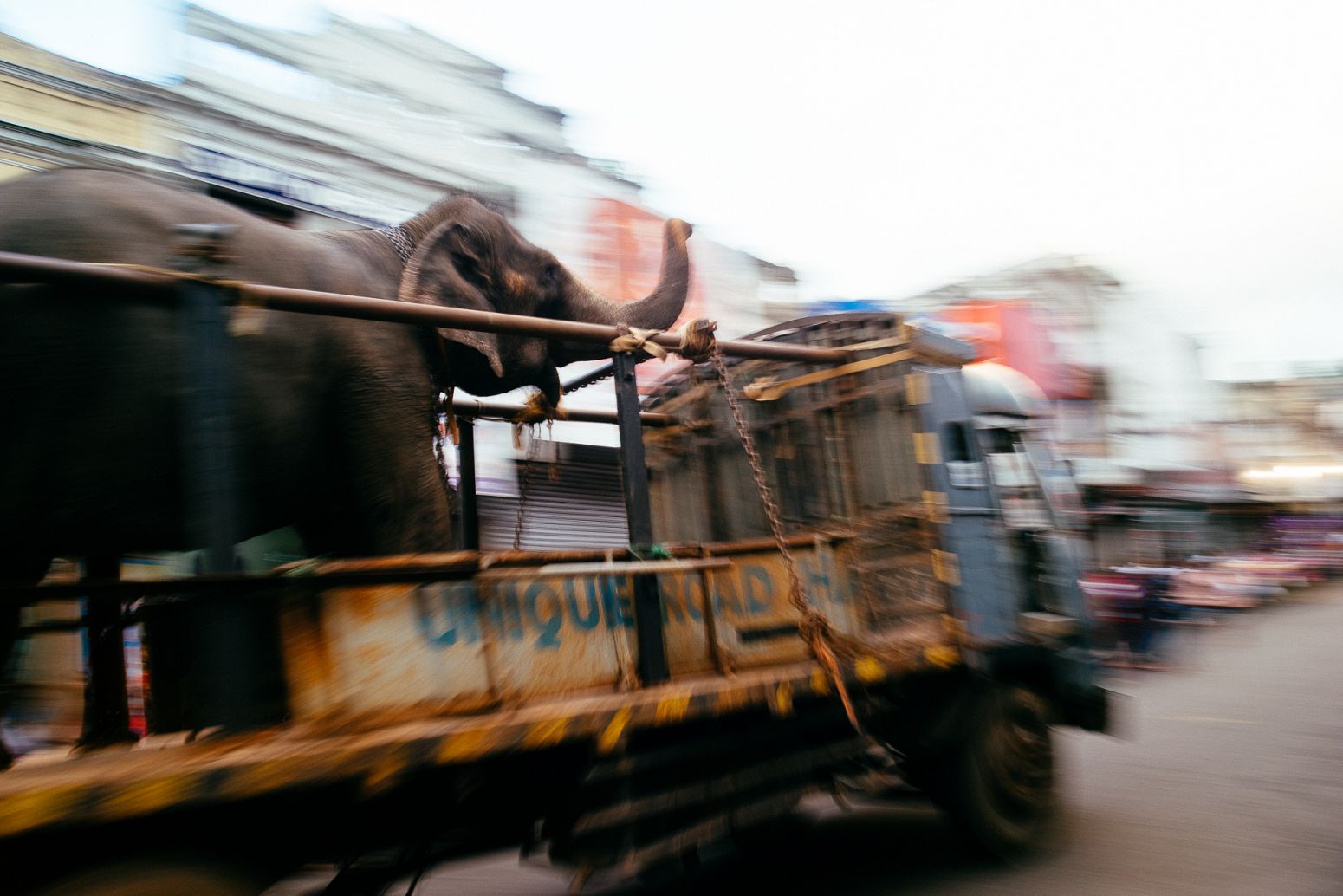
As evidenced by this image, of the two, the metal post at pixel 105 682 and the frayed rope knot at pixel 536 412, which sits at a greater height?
the frayed rope knot at pixel 536 412

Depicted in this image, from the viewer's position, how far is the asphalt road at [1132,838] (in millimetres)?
3955

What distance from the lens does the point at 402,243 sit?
4.25 m

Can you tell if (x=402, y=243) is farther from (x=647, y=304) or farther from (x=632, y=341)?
(x=632, y=341)

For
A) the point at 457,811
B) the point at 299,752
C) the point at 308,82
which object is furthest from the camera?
the point at 308,82

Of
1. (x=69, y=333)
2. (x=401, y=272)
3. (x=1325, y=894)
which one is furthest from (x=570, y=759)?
(x=1325, y=894)

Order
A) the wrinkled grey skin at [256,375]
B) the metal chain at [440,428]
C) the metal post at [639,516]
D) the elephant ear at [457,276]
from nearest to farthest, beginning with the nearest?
the wrinkled grey skin at [256,375], the metal post at [639,516], the metal chain at [440,428], the elephant ear at [457,276]

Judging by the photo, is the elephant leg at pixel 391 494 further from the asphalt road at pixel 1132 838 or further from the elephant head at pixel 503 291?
the asphalt road at pixel 1132 838

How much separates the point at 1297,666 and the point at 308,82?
1313 centimetres

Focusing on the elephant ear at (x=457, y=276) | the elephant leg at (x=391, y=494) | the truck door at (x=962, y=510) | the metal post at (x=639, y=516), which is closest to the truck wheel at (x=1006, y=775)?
the truck door at (x=962, y=510)

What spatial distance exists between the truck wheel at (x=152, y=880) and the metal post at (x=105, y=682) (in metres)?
0.77

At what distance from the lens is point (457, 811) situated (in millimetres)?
2551

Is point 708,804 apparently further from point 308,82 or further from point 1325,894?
point 308,82

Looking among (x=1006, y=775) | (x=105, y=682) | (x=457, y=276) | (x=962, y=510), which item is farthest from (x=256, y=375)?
(x=1006, y=775)

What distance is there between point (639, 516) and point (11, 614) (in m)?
1.92
